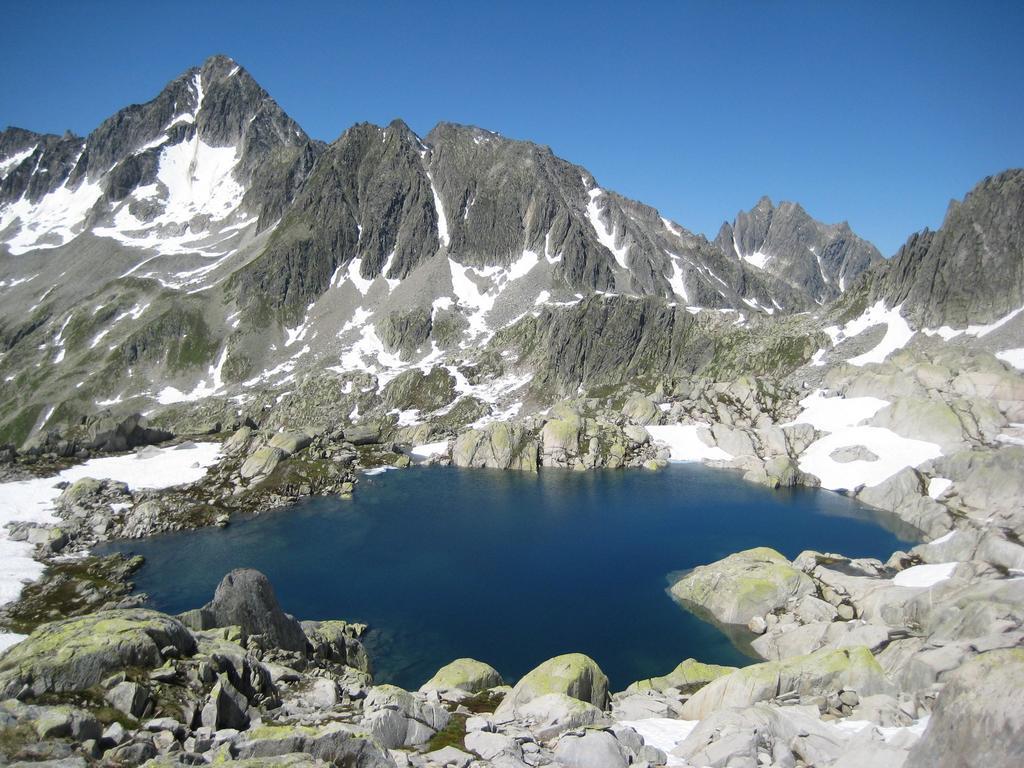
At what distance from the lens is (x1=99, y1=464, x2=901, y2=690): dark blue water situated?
42.5 metres

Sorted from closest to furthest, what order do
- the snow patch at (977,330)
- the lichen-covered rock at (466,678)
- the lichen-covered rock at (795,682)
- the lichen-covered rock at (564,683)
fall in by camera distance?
the lichen-covered rock at (795,682), the lichen-covered rock at (564,683), the lichen-covered rock at (466,678), the snow patch at (977,330)

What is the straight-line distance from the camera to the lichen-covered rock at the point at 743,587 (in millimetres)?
45719

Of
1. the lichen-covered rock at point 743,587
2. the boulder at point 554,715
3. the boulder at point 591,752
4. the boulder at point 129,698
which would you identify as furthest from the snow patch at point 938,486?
the boulder at point 129,698

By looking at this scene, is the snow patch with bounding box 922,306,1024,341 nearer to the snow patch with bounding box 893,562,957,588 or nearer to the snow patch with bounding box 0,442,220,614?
the snow patch with bounding box 893,562,957,588

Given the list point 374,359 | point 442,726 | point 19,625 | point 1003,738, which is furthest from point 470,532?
point 374,359

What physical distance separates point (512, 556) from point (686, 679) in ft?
94.4

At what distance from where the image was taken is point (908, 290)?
139250mm

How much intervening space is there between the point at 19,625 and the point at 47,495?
32459mm

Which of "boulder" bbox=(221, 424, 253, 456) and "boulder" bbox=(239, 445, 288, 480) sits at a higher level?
"boulder" bbox=(221, 424, 253, 456)

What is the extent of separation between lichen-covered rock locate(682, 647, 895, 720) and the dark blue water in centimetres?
976

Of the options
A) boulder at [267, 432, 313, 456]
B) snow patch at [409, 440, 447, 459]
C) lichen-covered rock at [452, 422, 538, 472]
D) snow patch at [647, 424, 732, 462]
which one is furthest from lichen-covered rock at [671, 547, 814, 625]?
snow patch at [409, 440, 447, 459]

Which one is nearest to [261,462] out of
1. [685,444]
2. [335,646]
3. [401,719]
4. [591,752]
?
[335,646]

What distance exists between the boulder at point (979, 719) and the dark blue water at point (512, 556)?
2255 cm

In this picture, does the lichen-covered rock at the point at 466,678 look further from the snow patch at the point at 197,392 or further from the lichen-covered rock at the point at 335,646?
the snow patch at the point at 197,392
